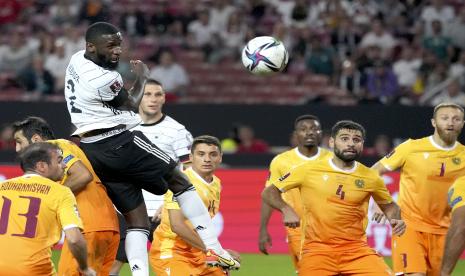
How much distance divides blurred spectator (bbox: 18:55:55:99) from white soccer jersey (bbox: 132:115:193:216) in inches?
305

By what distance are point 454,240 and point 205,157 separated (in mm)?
2300

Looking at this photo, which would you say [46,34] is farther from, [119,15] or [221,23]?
[221,23]

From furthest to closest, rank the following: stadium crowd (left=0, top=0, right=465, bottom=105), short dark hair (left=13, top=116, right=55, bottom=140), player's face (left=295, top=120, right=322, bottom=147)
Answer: stadium crowd (left=0, top=0, right=465, bottom=105), player's face (left=295, top=120, right=322, bottom=147), short dark hair (left=13, top=116, right=55, bottom=140)

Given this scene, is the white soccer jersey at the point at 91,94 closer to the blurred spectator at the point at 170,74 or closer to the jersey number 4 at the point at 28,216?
the jersey number 4 at the point at 28,216

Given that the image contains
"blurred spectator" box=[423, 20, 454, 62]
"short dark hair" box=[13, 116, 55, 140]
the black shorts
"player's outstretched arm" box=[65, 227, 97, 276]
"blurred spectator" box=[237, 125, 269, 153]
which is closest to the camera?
"player's outstretched arm" box=[65, 227, 97, 276]

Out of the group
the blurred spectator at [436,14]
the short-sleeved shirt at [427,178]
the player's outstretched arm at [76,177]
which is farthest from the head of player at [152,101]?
the blurred spectator at [436,14]

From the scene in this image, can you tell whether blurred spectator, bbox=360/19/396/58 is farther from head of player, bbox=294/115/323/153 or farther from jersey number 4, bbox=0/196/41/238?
jersey number 4, bbox=0/196/41/238

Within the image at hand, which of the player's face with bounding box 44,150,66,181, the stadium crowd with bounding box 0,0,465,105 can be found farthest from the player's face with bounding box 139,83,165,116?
the stadium crowd with bounding box 0,0,465,105

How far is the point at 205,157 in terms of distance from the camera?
948cm

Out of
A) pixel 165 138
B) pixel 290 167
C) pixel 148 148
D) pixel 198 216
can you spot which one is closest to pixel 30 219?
pixel 148 148

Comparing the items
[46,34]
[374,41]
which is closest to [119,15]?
[46,34]

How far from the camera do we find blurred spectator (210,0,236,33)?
19.8 meters

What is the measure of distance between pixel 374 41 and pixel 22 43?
21.1 feet

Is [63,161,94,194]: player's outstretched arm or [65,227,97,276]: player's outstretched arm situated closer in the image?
[65,227,97,276]: player's outstretched arm
